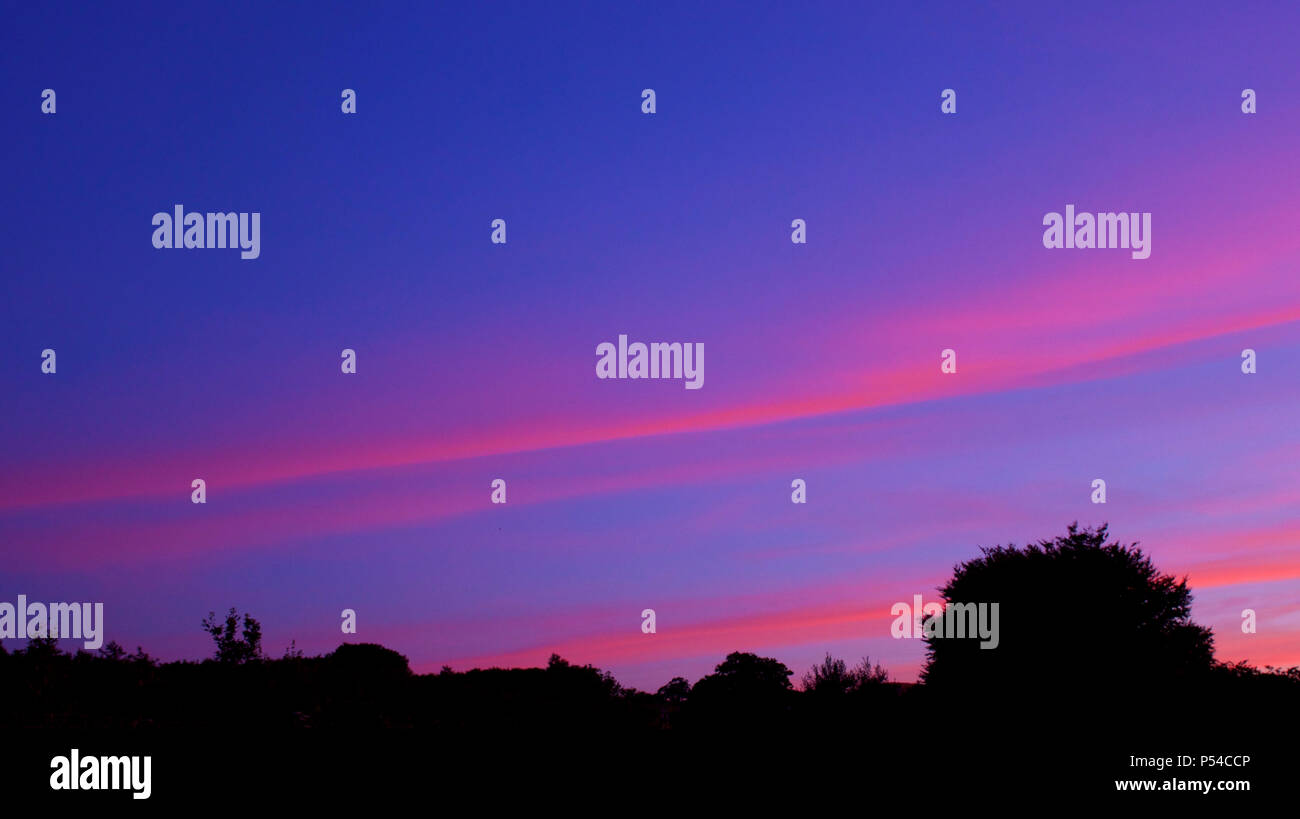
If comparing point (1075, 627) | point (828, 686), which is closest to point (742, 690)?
point (828, 686)

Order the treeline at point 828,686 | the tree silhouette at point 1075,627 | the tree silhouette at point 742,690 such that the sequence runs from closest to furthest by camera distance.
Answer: the treeline at point 828,686, the tree silhouette at point 742,690, the tree silhouette at point 1075,627

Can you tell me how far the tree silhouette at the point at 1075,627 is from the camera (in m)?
53.3

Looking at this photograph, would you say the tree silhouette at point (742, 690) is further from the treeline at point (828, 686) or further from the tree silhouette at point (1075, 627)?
the tree silhouette at point (1075, 627)

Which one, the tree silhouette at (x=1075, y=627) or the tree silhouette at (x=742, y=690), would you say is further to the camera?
the tree silhouette at (x=1075, y=627)

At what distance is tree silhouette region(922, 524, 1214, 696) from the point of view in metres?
53.3

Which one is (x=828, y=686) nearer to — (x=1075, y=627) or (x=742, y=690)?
(x=742, y=690)

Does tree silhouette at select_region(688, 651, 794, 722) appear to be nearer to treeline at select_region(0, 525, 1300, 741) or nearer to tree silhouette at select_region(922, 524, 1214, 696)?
treeline at select_region(0, 525, 1300, 741)

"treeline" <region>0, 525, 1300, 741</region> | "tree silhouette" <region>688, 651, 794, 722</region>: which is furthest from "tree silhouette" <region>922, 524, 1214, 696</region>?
"tree silhouette" <region>688, 651, 794, 722</region>


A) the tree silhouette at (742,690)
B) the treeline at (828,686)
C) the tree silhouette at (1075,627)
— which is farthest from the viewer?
the tree silhouette at (1075,627)

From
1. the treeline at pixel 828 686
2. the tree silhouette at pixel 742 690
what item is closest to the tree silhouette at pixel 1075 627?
the treeline at pixel 828 686

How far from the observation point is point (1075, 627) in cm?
5547
